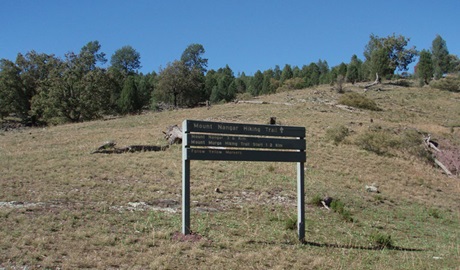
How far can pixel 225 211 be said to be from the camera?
33.9ft

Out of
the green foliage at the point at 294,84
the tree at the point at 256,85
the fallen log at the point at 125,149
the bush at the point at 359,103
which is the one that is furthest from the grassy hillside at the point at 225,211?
the tree at the point at 256,85

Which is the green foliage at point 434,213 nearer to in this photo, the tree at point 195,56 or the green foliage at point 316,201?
the green foliage at point 316,201

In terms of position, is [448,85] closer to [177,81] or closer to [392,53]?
[392,53]

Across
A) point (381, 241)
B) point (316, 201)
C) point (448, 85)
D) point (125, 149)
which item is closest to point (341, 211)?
point (316, 201)

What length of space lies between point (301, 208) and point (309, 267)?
2014 millimetres

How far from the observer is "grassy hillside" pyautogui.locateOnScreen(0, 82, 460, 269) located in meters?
6.77

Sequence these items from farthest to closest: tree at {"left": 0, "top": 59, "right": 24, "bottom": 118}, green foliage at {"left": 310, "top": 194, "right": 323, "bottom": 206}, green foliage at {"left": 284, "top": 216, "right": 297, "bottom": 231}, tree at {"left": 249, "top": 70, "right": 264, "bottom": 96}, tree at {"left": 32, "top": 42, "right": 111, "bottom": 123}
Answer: tree at {"left": 249, "top": 70, "right": 264, "bottom": 96}
tree at {"left": 0, "top": 59, "right": 24, "bottom": 118}
tree at {"left": 32, "top": 42, "right": 111, "bottom": 123}
green foliage at {"left": 310, "top": 194, "right": 323, "bottom": 206}
green foliage at {"left": 284, "top": 216, "right": 297, "bottom": 231}

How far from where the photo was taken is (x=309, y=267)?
666cm

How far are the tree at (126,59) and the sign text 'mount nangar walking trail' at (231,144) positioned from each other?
92.2 metres

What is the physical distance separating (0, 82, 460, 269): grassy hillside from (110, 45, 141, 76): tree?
249 ft

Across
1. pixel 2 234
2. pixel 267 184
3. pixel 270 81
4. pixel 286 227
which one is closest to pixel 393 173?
pixel 267 184

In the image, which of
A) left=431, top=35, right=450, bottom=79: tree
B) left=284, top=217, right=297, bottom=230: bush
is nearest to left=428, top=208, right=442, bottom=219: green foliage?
left=284, top=217, right=297, bottom=230: bush

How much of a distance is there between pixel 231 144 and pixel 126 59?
312 feet

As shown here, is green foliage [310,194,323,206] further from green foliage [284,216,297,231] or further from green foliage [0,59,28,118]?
green foliage [0,59,28,118]
